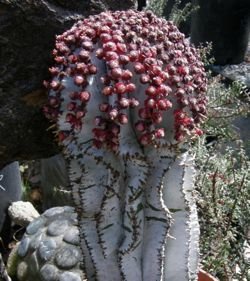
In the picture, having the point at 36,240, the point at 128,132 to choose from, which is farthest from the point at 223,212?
the point at 128,132

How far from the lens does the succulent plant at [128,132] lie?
112cm

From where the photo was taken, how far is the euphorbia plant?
3.66 ft

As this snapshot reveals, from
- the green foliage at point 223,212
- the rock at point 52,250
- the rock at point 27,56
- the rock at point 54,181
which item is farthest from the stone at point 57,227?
the rock at point 27,56

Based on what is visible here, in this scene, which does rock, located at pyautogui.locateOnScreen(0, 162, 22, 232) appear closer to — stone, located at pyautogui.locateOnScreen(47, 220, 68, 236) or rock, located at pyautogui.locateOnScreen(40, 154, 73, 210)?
rock, located at pyautogui.locateOnScreen(40, 154, 73, 210)

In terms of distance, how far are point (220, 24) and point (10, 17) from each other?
2934 millimetres

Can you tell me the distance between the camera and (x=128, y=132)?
3.72 ft

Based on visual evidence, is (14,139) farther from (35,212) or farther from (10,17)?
(35,212)

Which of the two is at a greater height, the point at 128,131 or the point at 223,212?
the point at 128,131

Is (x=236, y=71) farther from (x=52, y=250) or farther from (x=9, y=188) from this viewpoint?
(x=52, y=250)

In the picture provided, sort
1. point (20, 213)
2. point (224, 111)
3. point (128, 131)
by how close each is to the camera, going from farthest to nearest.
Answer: point (20, 213), point (224, 111), point (128, 131)

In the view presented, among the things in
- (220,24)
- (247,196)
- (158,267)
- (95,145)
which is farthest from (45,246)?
(220,24)

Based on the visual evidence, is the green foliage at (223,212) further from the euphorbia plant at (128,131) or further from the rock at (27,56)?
the rock at (27,56)

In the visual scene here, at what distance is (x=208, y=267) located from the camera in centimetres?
179

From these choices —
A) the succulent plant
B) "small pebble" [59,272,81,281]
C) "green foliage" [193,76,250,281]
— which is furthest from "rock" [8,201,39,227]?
the succulent plant
